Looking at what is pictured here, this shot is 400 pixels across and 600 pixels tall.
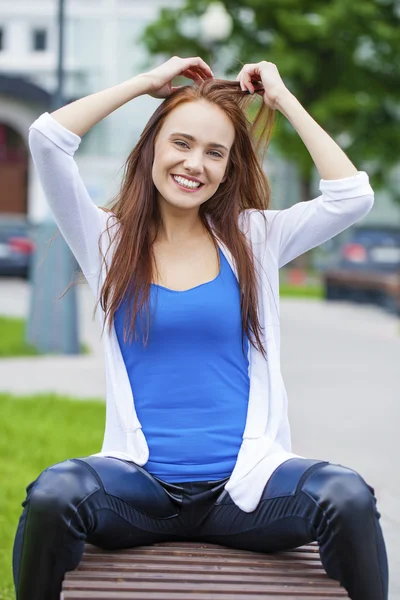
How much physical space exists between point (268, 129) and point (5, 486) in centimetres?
270

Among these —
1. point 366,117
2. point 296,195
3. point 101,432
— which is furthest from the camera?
point 296,195

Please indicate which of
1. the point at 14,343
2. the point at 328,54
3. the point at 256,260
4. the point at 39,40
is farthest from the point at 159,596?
the point at 39,40

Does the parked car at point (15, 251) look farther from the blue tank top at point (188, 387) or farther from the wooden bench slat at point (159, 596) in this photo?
the wooden bench slat at point (159, 596)

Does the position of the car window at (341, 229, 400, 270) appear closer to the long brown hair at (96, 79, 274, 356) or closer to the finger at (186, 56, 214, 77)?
the long brown hair at (96, 79, 274, 356)

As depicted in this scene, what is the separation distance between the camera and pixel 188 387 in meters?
3.29

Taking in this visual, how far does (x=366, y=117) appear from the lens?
114ft

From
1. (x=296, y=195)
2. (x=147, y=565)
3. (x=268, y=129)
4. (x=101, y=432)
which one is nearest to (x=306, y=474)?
(x=147, y=565)

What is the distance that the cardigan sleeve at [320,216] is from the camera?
11.5ft

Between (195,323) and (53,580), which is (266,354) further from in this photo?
(53,580)

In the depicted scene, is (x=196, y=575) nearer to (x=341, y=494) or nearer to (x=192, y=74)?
(x=341, y=494)

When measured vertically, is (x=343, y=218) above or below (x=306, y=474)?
above

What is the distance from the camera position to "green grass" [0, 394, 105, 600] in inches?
209

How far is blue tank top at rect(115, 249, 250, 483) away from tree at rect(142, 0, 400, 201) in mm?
30254

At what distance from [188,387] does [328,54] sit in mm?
32610
